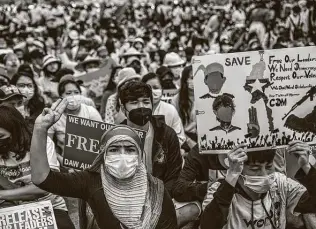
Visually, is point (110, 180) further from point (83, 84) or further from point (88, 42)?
point (88, 42)

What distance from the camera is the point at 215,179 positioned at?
5.70 meters

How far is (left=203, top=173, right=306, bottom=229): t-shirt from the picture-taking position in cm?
504

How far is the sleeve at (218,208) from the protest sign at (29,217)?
974mm

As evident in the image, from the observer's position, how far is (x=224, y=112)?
525 cm

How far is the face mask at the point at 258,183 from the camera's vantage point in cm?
498

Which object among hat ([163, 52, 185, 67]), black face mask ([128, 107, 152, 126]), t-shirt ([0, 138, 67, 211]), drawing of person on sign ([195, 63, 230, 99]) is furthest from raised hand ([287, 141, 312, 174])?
hat ([163, 52, 185, 67])

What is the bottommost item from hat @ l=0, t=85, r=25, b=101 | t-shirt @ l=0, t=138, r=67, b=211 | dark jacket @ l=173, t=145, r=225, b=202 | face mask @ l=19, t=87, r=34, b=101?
dark jacket @ l=173, t=145, r=225, b=202

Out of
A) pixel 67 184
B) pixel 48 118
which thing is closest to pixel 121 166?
pixel 67 184

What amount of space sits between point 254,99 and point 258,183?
0.58m

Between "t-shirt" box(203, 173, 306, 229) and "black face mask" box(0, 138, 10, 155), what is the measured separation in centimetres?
150

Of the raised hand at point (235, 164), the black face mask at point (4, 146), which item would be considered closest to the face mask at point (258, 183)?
the raised hand at point (235, 164)

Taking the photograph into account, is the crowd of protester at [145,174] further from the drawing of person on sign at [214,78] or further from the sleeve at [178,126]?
the drawing of person on sign at [214,78]

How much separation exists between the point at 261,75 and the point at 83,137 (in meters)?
1.53

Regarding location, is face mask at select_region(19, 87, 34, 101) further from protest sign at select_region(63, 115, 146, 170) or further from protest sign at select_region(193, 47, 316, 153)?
protest sign at select_region(193, 47, 316, 153)
